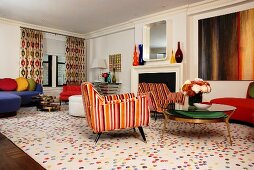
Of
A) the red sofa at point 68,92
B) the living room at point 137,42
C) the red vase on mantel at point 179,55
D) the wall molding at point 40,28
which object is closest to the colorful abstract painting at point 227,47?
the living room at point 137,42

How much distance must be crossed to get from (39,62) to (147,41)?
3.53 metres

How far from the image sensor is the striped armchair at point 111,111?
2508 millimetres

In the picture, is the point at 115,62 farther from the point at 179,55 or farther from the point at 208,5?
the point at 208,5

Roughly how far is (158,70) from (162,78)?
0.83 feet

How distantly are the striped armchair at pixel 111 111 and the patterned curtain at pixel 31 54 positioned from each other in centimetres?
457

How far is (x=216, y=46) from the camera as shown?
4734 mm

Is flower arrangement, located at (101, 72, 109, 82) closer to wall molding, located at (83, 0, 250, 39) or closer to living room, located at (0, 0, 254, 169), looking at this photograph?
living room, located at (0, 0, 254, 169)

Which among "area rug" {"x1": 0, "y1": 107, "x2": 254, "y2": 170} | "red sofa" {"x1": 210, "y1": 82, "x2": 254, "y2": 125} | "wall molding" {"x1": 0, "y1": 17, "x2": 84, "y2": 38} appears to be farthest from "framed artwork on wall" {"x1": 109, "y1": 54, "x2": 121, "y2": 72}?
"red sofa" {"x1": 210, "y1": 82, "x2": 254, "y2": 125}

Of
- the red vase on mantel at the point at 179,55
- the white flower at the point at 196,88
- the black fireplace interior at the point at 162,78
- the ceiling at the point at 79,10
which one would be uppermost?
the ceiling at the point at 79,10

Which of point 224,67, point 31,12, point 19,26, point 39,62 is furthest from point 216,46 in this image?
point 19,26

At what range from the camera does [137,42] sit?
20.1 ft

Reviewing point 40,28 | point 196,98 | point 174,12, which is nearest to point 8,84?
point 40,28

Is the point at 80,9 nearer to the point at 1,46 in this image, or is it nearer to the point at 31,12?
the point at 31,12

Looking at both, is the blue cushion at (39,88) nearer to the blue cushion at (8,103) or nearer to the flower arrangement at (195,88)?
the blue cushion at (8,103)
